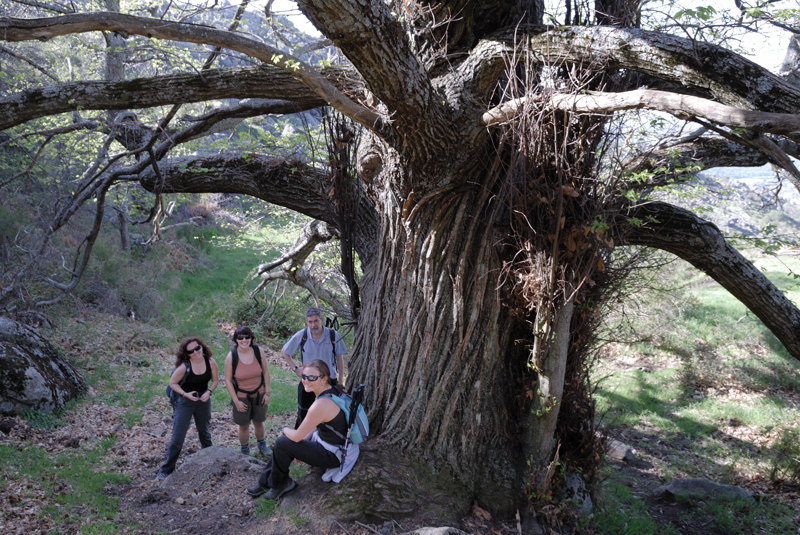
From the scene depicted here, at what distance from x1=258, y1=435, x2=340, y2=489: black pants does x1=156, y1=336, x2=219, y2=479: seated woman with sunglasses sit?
134 cm

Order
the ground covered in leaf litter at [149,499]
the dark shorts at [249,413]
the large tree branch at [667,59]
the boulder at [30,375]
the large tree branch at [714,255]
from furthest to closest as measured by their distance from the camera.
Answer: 1. the boulder at [30,375]
2. the dark shorts at [249,413]
3. the large tree branch at [714,255]
4. the ground covered in leaf litter at [149,499]
5. the large tree branch at [667,59]

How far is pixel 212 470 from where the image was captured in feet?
18.8

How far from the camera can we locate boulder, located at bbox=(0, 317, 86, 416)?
7238 millimetres

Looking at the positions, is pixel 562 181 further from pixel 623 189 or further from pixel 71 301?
pixel 71 301

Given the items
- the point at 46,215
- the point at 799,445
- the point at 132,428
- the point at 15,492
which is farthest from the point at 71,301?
the point at 799,445

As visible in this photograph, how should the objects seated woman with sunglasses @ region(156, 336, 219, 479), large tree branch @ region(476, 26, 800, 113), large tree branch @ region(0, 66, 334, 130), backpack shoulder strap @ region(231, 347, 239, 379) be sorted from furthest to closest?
1. backpack shoulder strap @ region(231, 347, 239, 379)
2. seated woman with sunglasses @ region(156, 336, 219, 479)
3. large tree branch @ region(0, 66, 334, 130)
4. large tree branch @ region(476, 26, 800, 113)

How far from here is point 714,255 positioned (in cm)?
570

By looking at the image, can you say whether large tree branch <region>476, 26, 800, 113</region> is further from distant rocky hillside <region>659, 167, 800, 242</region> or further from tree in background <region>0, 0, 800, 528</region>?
distant rocky hillside <region>659, 167, 800, 242</region>

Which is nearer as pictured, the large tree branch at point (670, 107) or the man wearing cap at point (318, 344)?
the large tree branch at point (670, 107)

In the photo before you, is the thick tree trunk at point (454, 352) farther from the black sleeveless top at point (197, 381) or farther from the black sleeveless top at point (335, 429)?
the black sleeveless top at point (197, 381)

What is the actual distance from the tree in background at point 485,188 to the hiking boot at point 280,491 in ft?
3.21

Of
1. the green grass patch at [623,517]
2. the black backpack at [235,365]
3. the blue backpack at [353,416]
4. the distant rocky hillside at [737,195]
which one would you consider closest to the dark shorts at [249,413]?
the black backpack at [235,365]

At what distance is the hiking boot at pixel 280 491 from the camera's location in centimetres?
498

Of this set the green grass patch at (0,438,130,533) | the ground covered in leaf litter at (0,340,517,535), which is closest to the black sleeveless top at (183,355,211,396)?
the ground covered in leaf litter at (0,340,517,535)
